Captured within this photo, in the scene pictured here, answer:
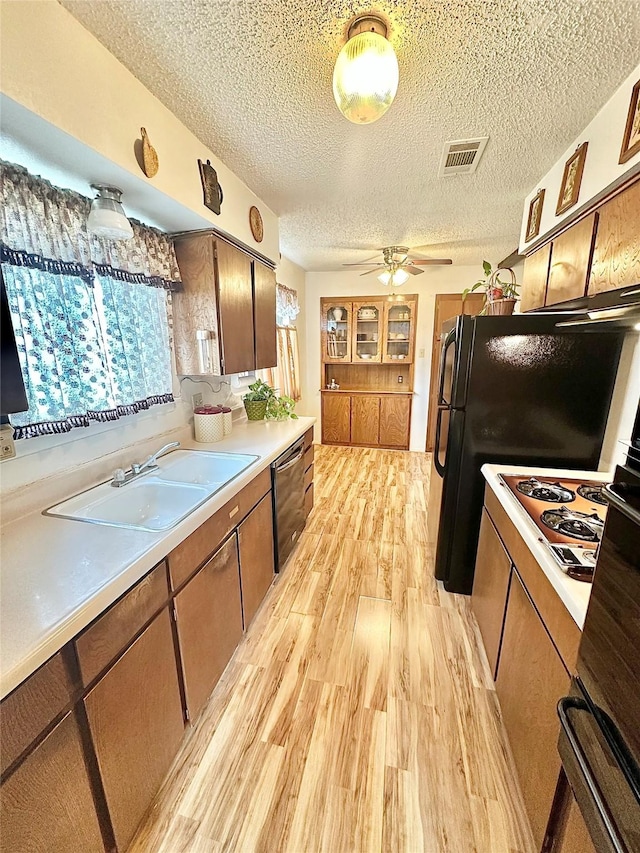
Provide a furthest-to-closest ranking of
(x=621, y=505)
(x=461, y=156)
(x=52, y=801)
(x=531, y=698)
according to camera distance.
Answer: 1. (x=461, y=156)
2. (x=531, y=698)
3. (x=52, y=801)
4. (x=621, y=505)

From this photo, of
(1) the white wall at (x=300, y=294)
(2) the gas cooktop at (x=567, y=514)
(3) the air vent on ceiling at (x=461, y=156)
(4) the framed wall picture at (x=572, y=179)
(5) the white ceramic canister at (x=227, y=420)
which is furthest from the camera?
(1) the white wall at (x=300, y=294)

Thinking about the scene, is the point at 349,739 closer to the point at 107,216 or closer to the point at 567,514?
the point at 567,514

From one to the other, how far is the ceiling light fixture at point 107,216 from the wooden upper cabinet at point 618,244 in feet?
5.79

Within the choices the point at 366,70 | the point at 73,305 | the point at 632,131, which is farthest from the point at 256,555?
the point at 632,131

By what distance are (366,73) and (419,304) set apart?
12.4ft

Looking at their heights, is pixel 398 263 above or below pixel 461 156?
below

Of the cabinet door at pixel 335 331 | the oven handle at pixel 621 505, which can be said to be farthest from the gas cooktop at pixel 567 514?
the cabinet door at pixel 335 331

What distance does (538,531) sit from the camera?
1.11 m

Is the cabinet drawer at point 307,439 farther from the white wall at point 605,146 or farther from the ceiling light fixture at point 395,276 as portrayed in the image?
the white wall at point 605,146

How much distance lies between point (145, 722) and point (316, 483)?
2811mm

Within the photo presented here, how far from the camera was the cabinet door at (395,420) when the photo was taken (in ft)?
15.7

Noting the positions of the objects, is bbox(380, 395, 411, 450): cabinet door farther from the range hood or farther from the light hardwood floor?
the range hood

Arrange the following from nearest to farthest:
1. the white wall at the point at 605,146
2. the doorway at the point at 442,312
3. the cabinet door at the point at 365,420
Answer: the white wall at the point at 605,146 < the doorway at the point at 442,312 < the cabinet door at the point at 365,420

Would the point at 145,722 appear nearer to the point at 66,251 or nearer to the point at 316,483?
the point at 66,251
